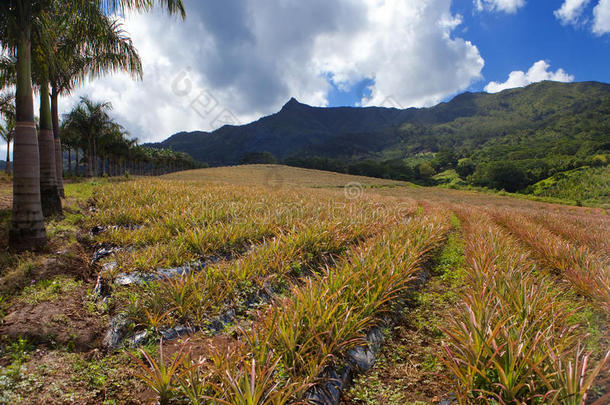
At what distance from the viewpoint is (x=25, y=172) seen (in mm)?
5137

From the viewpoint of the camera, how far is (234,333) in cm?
313

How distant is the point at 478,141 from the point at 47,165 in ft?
445

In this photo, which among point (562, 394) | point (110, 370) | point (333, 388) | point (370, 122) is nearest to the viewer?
point (562, 394)

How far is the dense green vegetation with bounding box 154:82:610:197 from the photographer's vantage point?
2685 inches

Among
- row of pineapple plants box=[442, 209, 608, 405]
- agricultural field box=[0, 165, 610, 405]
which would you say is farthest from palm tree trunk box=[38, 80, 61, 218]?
row of pineapple plants box=[442, 209, 608, 405]

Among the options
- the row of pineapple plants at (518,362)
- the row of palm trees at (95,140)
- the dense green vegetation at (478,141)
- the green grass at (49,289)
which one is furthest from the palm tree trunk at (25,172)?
the dense green vegetation at (478,141)

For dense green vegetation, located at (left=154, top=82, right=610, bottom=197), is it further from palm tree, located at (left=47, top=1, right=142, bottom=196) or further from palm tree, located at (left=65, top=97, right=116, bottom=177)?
palm tree, located at (left=47, top=1, right=142, bottom=196)

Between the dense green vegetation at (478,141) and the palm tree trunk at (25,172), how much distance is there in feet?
241

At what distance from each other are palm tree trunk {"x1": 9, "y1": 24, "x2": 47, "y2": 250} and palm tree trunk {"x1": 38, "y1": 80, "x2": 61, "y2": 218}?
2.97 metres

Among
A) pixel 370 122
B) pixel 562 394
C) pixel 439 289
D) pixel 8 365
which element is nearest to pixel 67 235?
pixel 8 365

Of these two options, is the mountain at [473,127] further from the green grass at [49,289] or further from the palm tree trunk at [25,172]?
the green grass at [49,289]

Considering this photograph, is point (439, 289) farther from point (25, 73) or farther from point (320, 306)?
point (25, 73)

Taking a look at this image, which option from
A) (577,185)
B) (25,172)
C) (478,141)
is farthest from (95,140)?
(478,141)

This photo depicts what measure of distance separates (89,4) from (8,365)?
22.7ft
